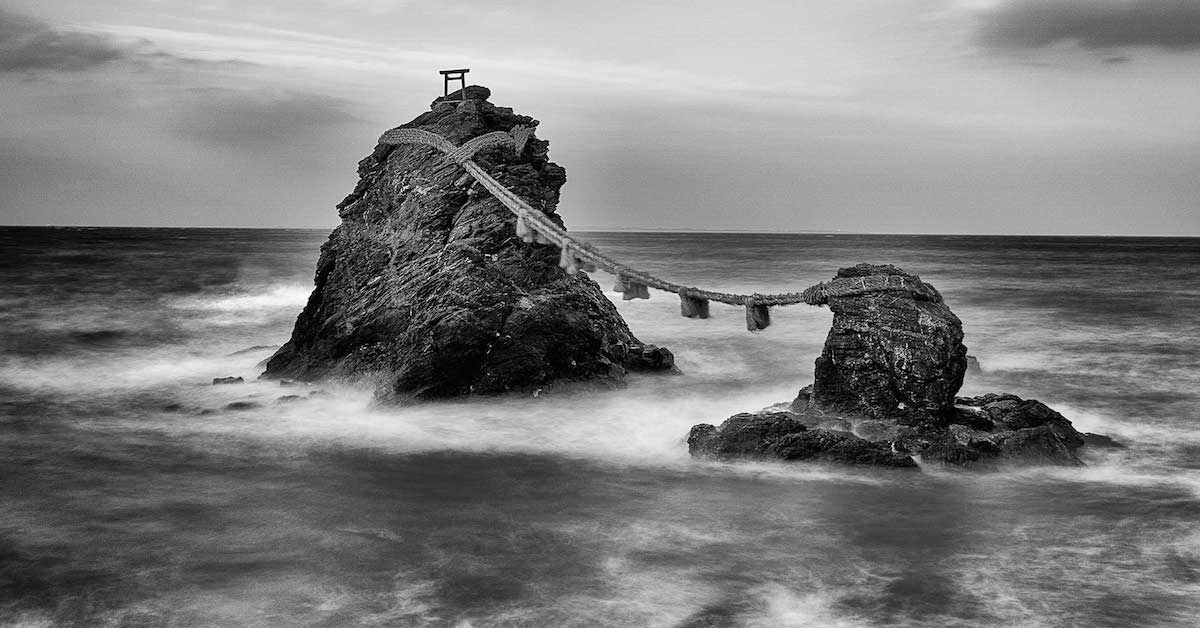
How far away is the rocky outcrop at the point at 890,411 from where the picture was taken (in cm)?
905

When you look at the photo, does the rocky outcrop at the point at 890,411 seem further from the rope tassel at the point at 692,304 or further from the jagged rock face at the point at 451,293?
the jagged rock face at the point at 451,293

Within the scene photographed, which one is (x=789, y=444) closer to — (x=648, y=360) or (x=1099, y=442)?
(x=1099, y=442)

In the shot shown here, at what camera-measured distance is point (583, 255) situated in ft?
40.4

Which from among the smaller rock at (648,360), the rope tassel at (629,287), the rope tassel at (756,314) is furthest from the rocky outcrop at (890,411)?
the smaller rock at (648,360)

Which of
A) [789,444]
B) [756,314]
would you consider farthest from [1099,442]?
[756,314]

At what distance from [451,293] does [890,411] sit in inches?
218

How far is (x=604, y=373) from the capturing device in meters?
13.0

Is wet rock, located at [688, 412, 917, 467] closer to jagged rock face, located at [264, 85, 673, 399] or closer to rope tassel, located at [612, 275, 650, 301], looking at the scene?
rope tassel, located at [612, 275, 650, 301]

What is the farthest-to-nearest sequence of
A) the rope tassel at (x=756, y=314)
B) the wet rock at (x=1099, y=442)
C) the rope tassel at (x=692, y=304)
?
the rope tassel at (x=692, y=304) < the rope tassel at (x=756, y=314) < the wet rock at (x=1099, y=442)

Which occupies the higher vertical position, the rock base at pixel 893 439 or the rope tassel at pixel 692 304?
the rope tassel at pixel 692 304

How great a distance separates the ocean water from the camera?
6539 mm

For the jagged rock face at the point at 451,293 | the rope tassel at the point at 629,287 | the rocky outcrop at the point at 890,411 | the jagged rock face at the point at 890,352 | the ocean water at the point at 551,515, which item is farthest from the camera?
the rope tassel at the point at 629,287

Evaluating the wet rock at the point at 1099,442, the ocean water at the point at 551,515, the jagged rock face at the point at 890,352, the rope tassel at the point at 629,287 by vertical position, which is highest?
the rope tassel at the point at 629,287

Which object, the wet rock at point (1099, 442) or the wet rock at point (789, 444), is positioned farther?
the wet rock at point (1099, 442)
